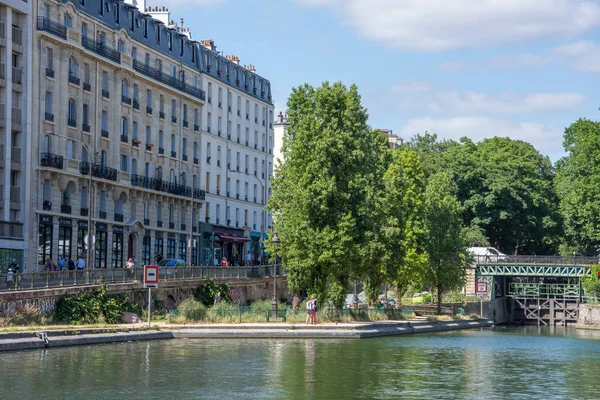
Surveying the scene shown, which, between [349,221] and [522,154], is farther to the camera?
[522,154]

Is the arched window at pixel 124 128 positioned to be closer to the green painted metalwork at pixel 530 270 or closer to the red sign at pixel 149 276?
the red sign at pixel 149 276

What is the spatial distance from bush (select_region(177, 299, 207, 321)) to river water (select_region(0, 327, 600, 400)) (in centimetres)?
772

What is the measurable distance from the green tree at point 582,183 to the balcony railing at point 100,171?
42.4m

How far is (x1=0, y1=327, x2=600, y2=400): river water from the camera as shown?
31.0 meters

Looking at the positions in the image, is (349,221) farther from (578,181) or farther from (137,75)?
(578,181)

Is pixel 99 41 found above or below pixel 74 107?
above

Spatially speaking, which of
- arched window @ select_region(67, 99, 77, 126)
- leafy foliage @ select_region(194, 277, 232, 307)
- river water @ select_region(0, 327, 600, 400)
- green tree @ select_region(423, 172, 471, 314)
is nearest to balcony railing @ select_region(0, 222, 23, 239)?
arched window @ select_region(67, 99, 77, 126)

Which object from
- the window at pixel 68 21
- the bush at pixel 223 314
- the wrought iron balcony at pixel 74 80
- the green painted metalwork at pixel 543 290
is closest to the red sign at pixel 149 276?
the bush at pixel 223 314

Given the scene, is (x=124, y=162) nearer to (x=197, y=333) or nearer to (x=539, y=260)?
(x=197, y=333)

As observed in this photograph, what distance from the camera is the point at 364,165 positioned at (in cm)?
6562

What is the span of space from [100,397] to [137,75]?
5697 cm

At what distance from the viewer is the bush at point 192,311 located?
58.8 m

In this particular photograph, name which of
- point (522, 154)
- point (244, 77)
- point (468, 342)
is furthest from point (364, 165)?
point (522, 154)

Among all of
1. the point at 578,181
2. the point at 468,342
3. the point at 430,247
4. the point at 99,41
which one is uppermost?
the point at 99,41
